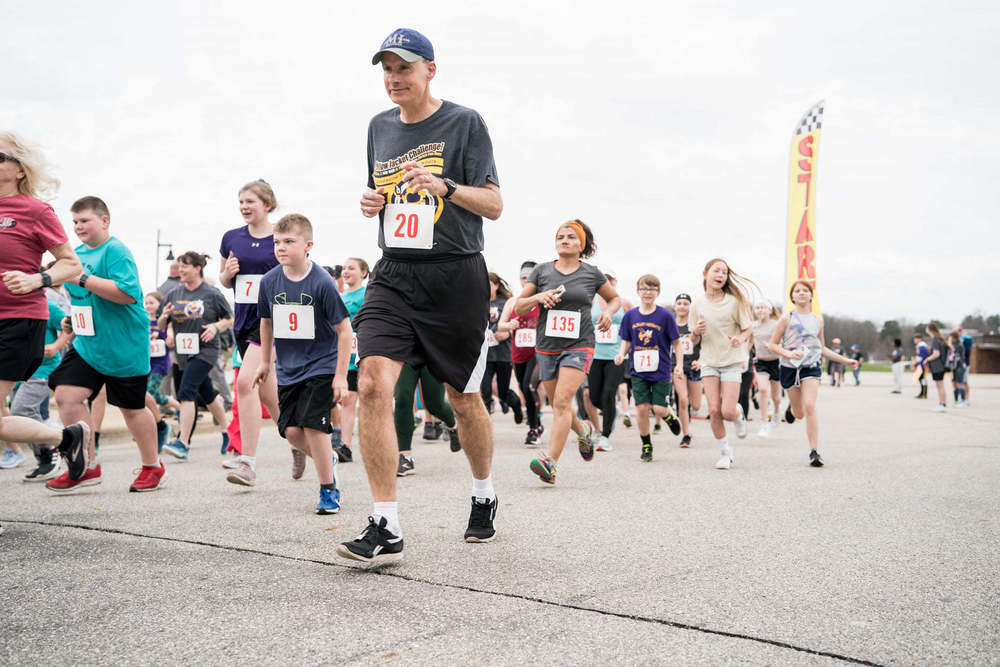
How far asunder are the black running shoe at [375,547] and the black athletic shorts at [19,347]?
7.05ft

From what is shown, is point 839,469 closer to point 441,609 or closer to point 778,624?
point 778,624

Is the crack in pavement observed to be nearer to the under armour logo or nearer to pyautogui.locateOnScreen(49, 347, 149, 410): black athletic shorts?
pyautogui.locateOnScreen(49, 347, 149, 410): black athletic shorts

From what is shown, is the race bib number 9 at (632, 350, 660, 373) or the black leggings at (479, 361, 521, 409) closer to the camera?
the race bib number 9 at (632, 350, 660, 373)

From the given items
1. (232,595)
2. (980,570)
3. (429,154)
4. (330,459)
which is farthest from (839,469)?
(232,595)

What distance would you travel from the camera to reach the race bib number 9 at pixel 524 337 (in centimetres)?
1031

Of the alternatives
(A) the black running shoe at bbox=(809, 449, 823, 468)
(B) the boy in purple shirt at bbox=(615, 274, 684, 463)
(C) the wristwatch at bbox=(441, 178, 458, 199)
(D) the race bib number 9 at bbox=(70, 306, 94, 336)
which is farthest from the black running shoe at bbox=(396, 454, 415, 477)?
(C) the wristwatch at bbox=(441, 178, 458, 199)

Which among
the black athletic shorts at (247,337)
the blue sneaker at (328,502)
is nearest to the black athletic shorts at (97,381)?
the black athletic shorts at (247,337)

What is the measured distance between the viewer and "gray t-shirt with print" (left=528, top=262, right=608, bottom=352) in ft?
22.5

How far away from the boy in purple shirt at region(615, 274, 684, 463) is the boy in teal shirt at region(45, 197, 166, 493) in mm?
5008

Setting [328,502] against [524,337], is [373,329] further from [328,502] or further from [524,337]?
[524,337]

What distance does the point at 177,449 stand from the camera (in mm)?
7949

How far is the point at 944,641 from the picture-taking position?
100 inches

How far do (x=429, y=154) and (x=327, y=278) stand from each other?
5.54 feet

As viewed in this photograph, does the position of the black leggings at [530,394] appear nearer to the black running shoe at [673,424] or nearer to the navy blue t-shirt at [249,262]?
the black running shoe at [673,424]
